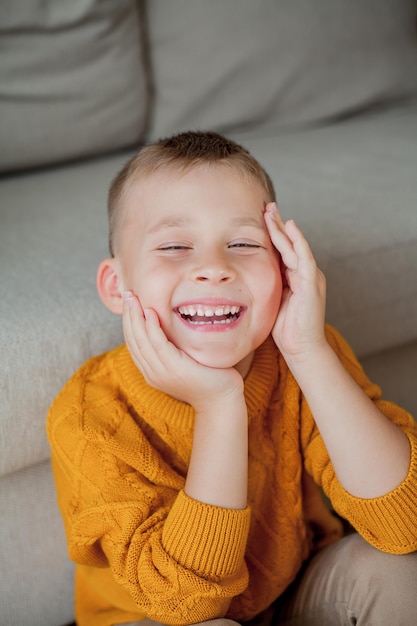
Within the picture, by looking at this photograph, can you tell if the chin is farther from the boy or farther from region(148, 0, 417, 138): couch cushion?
region(148, 0, 417, 138): couch cushion

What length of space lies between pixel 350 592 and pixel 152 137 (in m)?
1.16

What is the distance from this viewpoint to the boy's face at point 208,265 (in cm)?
78

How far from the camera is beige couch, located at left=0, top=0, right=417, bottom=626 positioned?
3.31 ft

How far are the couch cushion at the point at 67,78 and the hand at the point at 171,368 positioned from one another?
790 millimetres

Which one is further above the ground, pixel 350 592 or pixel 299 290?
pixel 299 290

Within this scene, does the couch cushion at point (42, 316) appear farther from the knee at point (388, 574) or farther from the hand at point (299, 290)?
the knee at point (388, 574)

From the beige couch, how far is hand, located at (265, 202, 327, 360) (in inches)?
11.4

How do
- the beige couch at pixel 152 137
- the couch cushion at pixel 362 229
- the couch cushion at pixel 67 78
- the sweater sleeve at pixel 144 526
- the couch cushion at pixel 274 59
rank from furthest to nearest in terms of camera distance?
1. the couch cushion at pixel 274 59
2. the couch cushion at pixel 67 78
3. the couch cushion at pixel 362 229
4. the beige couch at pixel 152 137
5. the sweater sleeve at pixel 144 526

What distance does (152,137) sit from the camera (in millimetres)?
1655

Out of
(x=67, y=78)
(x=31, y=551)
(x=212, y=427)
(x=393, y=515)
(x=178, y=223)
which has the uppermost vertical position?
(x=67, y=78)

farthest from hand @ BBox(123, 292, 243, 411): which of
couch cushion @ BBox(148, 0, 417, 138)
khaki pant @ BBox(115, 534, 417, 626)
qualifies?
couch cushion @ BBox(148, 0, 417, 138)

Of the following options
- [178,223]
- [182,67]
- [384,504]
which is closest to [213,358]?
[178,223]

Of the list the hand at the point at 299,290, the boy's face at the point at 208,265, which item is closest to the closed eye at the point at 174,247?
the boy's face at the point at 208,265

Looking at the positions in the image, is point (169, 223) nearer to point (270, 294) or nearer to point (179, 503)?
point (270, 294)
